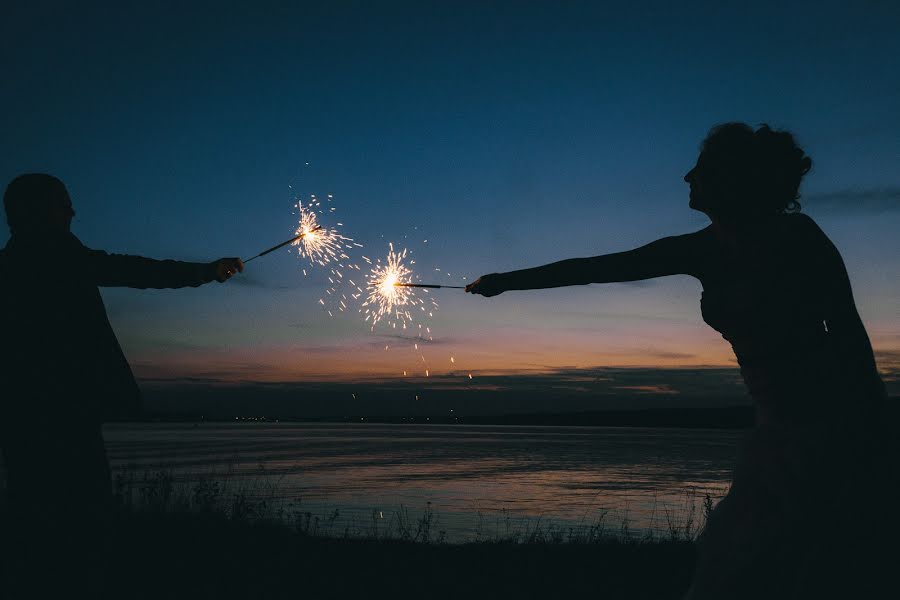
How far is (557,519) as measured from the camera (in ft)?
71.8

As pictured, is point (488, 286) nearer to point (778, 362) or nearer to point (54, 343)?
point (778, 362)

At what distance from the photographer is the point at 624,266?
3.38 metres

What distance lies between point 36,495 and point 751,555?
10.4 ft

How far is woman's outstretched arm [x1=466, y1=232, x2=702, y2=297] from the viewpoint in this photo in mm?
3250

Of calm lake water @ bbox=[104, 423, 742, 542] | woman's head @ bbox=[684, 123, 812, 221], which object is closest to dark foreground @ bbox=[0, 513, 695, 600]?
calm lake water @ bbox=[104, 423, 742, 542]

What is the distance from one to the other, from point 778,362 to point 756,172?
31.9 inches

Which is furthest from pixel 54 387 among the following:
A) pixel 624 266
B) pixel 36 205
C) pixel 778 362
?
pixel 778 362

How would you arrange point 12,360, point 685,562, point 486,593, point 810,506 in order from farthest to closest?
point 685,562, point 486,593, point 12,360, point 810,506

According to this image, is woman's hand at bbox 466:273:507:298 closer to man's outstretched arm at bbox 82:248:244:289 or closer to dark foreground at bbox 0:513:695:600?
man's outstretched arm at bbox 82:248:244:289

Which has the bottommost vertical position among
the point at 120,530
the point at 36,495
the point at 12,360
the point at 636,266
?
the point at 120,530

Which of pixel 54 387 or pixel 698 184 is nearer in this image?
pixel 698 184

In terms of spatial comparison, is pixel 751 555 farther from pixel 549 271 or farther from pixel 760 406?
pixel 549 271

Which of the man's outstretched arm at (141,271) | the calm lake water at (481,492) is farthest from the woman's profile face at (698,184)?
the calm lake water at (481,492)

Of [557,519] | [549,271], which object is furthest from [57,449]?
[557,519]
